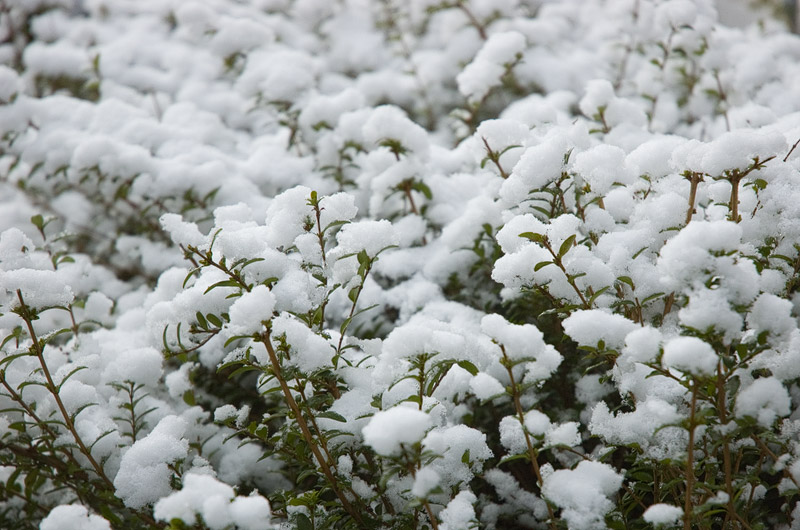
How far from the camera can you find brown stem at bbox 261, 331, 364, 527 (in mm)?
1285

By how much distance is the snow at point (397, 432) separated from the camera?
1.10 m

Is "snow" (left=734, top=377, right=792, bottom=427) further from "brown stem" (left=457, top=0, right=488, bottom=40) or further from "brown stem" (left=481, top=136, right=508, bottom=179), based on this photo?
"brown stem" (left=457, top=0, right=488, bottom=40)

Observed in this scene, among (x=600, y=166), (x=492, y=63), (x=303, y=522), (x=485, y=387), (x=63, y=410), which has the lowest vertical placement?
(x=303, y=522)

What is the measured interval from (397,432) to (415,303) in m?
1.02

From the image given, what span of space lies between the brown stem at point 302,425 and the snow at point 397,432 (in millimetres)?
285

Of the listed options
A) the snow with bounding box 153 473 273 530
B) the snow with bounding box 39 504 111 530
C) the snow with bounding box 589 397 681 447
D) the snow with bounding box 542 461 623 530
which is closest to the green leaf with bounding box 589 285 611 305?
the snow with bounding box 589 397 681 447

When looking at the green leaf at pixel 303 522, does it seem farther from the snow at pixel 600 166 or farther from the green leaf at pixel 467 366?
the snow at pixel 600 166

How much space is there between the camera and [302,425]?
4.53 ft

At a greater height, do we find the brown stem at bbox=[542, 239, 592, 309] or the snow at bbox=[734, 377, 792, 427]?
the brown stem at bbox=[542, 239, 592, 309]

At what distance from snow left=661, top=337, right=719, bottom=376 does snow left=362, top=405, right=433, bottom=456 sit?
48 cm

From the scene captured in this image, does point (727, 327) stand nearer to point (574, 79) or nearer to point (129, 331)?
point (129, 331)

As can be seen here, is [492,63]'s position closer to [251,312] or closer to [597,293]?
[597,293]

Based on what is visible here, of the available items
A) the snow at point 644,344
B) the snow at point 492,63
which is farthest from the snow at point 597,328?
the snow at point 492,63

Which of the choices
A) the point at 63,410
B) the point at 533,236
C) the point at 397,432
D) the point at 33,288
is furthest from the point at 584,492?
the point at 33,288
